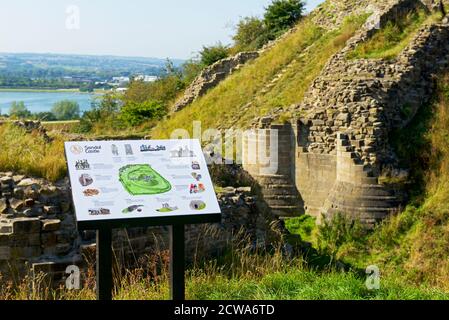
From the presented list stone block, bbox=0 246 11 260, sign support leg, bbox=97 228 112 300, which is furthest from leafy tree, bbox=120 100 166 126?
sign support leg, bbox=97 228 112 300

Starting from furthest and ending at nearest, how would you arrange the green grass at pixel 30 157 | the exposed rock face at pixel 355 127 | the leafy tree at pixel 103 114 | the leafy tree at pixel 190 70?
1. the leafy tree at pixel 190 70
2. the leafy tree at pixel 103 114
3. the exposed rock face at pixel 355 127
4. the green grass at pixel 30 157

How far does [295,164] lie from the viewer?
56.2 ft

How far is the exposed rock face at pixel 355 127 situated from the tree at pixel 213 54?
14245 millimetres

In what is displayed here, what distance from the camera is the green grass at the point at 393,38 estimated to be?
726 inches

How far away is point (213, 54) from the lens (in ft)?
108

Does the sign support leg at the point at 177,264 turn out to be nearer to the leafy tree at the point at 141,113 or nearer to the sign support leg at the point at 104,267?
the sign support leg at the point at 104,267

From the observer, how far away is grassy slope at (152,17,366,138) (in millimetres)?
20766

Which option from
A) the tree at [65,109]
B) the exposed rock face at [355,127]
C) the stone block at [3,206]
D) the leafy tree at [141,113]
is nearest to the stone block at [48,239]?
the stone block at [3,206]

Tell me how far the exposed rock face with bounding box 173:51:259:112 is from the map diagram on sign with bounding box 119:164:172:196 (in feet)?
64.3

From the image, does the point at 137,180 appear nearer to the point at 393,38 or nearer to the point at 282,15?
the point at 393,38

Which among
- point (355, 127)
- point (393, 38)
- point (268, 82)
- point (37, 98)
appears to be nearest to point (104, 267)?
point (355, 127)

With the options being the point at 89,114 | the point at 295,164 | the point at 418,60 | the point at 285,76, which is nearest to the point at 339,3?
the point at 285,76

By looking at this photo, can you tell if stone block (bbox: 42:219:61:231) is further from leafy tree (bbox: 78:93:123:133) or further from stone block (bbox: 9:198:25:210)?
leafy tree (bbox: 78:93:123:133)

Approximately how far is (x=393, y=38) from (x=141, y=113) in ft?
42.3
